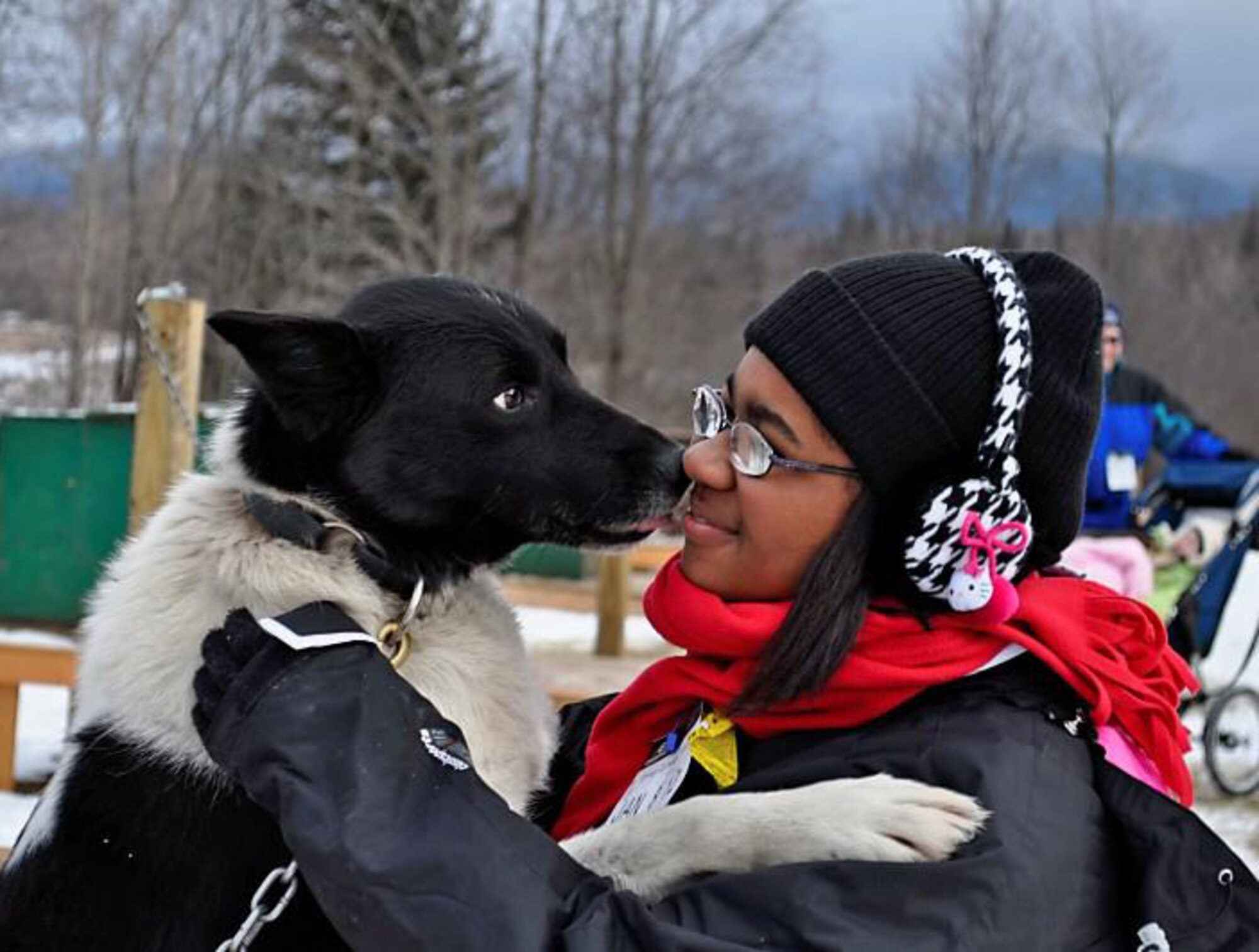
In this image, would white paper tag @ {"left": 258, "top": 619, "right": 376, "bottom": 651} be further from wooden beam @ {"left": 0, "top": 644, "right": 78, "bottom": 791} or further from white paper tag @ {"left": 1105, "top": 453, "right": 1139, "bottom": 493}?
white paper tag @ {"left": 1105, "top": 453, "right": 1139, "bottom": 493}

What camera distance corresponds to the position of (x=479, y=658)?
2061 millimetres

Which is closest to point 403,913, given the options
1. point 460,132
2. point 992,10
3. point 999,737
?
point 999,737

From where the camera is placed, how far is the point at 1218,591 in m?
6.42

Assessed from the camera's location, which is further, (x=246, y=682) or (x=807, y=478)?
(x=807, y=478)

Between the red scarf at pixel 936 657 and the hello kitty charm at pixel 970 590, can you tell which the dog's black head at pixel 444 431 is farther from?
the hello kitty charm at pixel 970 590

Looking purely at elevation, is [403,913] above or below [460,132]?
below

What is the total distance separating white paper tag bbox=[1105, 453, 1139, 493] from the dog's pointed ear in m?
5.05

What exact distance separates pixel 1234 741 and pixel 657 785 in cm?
592

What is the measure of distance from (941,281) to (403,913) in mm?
997

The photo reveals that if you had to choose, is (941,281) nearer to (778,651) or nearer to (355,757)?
(778,651)

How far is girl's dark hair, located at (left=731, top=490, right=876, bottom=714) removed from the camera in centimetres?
160

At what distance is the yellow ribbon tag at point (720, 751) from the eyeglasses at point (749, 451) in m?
0.35

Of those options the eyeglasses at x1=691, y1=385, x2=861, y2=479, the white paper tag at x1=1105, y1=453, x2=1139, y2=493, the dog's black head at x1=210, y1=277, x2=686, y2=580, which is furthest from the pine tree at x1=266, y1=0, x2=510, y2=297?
the eyeglasses at x1=691, y1=385, x2=861, y2=479

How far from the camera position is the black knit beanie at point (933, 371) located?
1.60 meters
